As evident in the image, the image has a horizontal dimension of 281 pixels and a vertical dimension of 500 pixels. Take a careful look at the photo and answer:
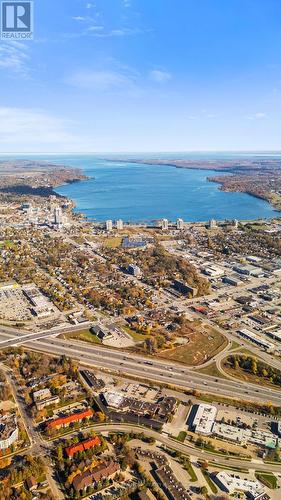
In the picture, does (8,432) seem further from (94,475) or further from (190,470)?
(190,470)

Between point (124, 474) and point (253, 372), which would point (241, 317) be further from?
point (124, 474)

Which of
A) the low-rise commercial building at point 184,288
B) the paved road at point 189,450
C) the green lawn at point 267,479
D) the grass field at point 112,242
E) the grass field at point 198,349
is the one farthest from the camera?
the grass field at point 112,242

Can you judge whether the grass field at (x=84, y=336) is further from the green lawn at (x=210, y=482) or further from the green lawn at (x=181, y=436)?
the green lawn at (x=210, y=482)

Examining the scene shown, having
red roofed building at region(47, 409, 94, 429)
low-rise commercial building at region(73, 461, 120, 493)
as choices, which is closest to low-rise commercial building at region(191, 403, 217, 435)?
low-rise commercial building at region(73, 461, 120, 493)

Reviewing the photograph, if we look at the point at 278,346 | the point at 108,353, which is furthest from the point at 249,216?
the point at 108,353

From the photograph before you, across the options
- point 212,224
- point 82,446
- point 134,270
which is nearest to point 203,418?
point 82,446

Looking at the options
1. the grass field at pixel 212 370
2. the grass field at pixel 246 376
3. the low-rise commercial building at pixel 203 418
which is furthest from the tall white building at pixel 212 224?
the low-rise commercial building at pixel 203 418
